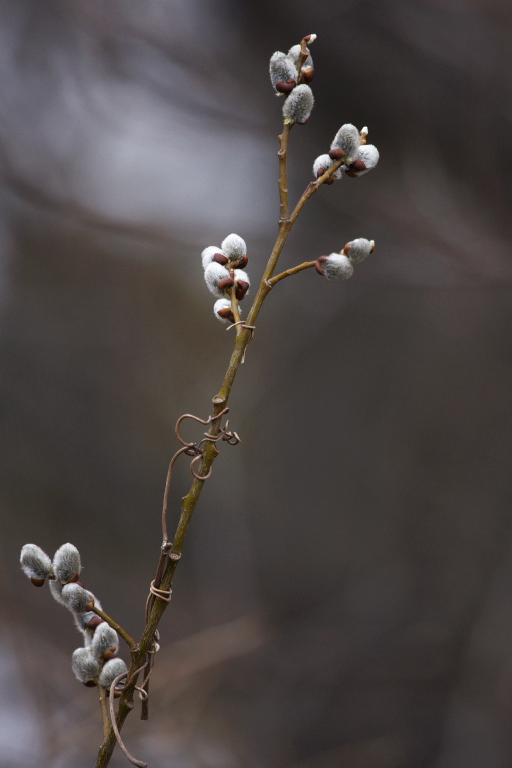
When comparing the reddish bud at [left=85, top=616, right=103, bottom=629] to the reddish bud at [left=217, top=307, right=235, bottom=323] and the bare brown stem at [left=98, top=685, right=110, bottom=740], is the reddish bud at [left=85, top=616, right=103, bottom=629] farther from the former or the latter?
the reddish bud at [left=217, top=307, right=235, bottom=323]

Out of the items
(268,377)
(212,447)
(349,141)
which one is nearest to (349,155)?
(349,141)

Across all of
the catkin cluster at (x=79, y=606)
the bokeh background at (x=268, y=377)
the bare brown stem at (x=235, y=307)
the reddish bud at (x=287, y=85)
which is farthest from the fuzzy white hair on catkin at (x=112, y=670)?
the bokeh background at (x=268, y=377)

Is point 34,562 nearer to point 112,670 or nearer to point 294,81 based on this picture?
point 112,670

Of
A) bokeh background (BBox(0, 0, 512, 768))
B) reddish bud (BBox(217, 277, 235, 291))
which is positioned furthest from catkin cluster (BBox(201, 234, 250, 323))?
bokeh background (BBox(0, 0, 512, 768))

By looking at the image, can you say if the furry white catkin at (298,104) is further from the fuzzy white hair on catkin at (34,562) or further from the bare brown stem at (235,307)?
the fuzzy white hair on catkin at (34,562)

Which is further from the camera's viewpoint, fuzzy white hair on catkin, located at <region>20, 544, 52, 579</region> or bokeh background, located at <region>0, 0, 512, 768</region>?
bokeh background, located at <region>0, 0, 512, 768</region>

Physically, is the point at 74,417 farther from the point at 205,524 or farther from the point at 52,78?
the point at 52,78

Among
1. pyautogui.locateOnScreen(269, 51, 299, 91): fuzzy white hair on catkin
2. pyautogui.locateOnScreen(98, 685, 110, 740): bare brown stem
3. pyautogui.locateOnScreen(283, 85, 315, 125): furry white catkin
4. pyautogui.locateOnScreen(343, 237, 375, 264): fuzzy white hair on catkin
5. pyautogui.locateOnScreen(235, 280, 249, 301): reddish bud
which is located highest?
pyautogui.locateOnScreen(269, 51, 299, 91): fuzzy white hair on catkin
